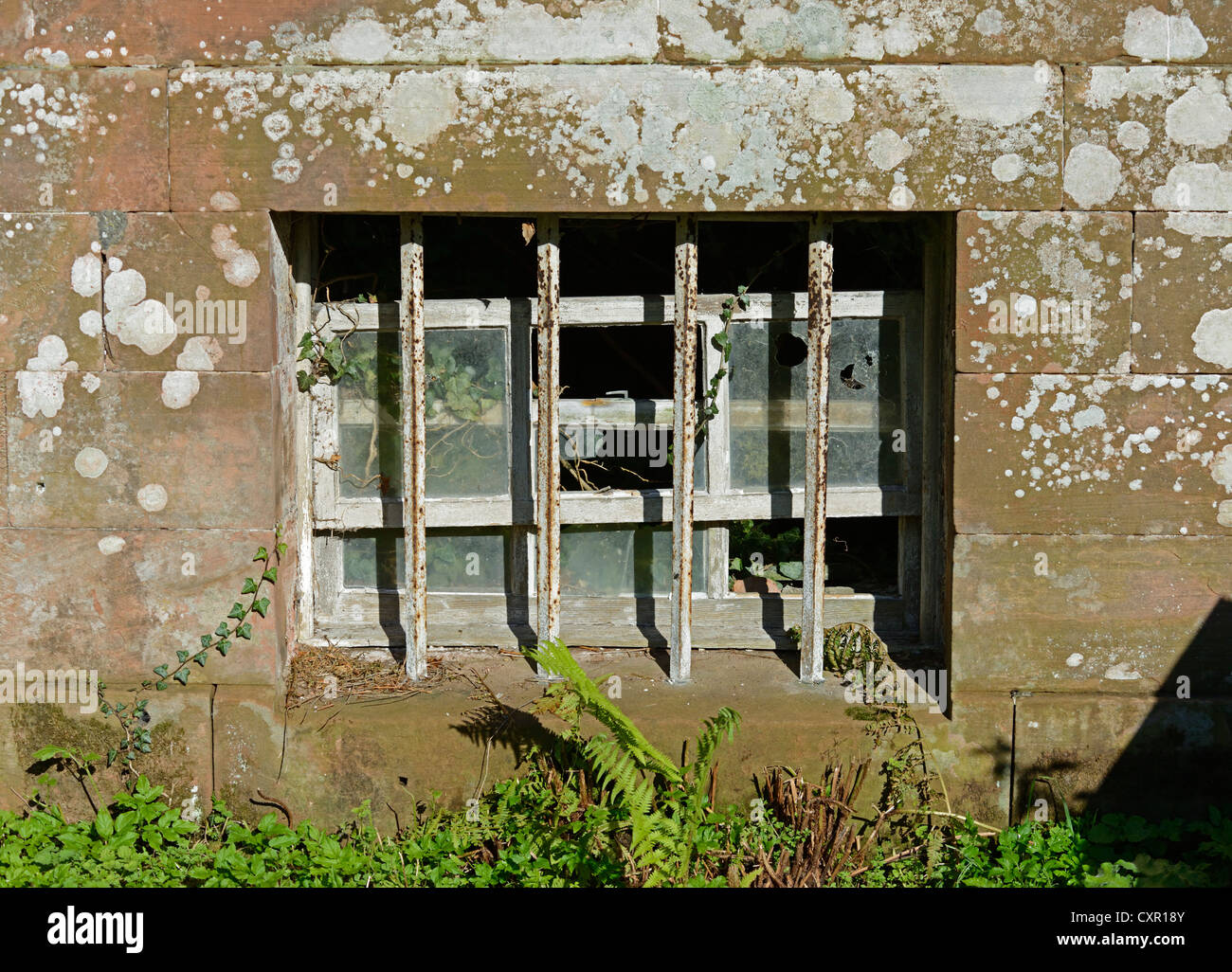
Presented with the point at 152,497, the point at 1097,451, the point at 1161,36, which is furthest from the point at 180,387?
the point at 1161,36

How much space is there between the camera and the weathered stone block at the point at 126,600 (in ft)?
13.3

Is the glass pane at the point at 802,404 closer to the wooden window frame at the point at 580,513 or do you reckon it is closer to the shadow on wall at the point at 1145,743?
the wooden window frame at the point at 580,513

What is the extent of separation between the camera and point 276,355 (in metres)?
4.01

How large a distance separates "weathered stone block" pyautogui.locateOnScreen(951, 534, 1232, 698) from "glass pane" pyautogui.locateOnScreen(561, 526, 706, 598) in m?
1.05

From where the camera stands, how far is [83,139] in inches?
153

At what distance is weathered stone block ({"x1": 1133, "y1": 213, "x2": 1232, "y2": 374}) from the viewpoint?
385 cm

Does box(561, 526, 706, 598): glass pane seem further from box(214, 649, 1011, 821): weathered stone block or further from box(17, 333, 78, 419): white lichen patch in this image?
box(17, 333, 78, 419): white lichen patch

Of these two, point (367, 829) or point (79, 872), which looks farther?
point (367, 829)

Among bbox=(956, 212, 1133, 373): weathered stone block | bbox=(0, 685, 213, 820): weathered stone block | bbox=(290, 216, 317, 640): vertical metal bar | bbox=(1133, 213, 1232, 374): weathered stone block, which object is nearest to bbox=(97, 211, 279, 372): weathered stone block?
bbox=(290, 216, 317, 640): vertical metal bar

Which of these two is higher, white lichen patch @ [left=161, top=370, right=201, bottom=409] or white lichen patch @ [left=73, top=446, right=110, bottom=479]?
white lichen patch @ [left=161, top=370, right=201, bottom=409]

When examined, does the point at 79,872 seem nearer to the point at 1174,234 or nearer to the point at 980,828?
the point at 980,828

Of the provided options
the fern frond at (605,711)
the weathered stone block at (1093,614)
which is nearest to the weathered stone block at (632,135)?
the weathered stone block at (1093,614)

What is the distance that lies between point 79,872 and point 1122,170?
4112 millimetres

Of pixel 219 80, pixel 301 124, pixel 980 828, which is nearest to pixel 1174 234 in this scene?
pixel 980 828
